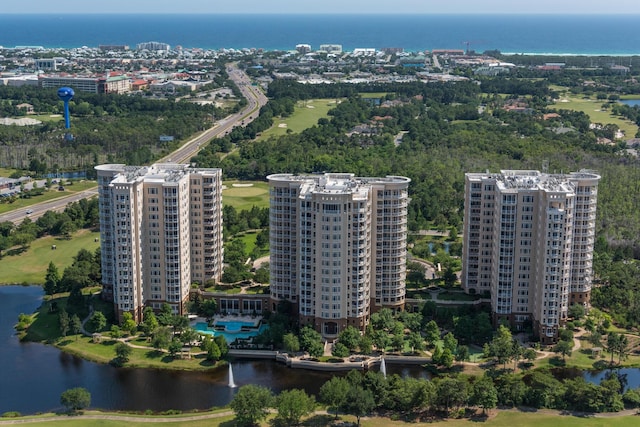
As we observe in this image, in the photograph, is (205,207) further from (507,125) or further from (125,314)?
(507,125)

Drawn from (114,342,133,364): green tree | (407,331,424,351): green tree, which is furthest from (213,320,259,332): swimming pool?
(407,331,424,351): green tree

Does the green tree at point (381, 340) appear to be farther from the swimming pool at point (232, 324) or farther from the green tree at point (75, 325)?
the green tree at point (75, 325)

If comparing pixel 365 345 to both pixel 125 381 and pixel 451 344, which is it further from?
pixel 125 381

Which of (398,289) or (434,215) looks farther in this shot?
(434,215)

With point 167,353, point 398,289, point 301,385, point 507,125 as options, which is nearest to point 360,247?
point 398,289

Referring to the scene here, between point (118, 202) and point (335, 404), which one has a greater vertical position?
point (118, 202)

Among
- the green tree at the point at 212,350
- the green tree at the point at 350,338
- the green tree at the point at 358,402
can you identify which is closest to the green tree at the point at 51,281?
the green tree at the point at 212,350
